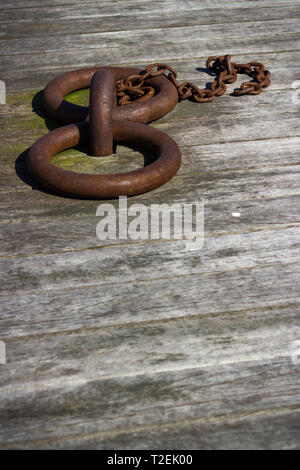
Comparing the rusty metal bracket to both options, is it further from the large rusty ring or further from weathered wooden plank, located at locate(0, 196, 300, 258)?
weathered wooden plank, located at locate(0, 196, 300, 258)

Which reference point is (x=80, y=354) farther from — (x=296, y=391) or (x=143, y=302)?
(x=296, y=391)

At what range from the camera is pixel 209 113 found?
323 cm

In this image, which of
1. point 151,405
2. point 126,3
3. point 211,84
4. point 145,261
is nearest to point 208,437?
point 151,405

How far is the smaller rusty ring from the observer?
96.8 inches

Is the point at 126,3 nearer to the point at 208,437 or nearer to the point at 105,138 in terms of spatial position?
the point at 105,138

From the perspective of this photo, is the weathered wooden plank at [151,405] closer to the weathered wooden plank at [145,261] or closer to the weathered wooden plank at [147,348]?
the weathered wooden plank at [147,348]

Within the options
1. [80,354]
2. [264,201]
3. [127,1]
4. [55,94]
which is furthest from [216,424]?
[127,1]

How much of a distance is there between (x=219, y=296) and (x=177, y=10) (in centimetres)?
332

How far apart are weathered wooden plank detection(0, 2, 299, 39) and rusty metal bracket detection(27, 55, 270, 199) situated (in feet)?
3.12

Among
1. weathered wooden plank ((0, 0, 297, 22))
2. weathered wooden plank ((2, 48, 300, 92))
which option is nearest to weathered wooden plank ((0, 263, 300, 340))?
weathered wooden plank ((2, 48, 300, 92))

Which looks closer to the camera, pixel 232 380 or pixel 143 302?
pixel 232 380

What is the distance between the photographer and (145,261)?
2182 mm

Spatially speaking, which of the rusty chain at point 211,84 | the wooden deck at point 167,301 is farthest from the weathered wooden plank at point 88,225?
the rusty chain at point 211,84

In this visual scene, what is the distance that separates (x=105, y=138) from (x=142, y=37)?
175 cm
